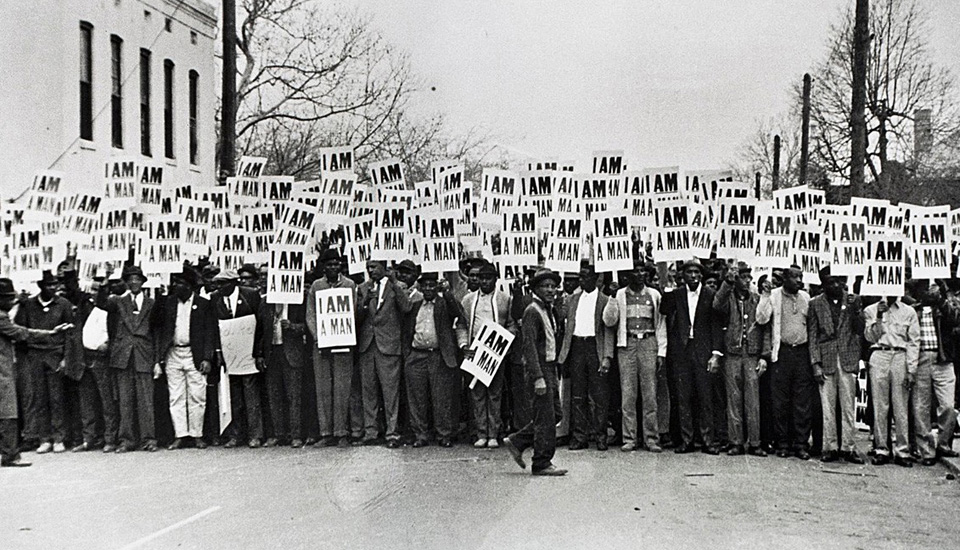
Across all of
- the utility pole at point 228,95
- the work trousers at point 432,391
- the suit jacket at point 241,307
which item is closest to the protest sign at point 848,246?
the work trousers at point 432,391

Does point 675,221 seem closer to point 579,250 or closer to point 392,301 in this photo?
point 579,250

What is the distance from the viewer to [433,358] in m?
14.0

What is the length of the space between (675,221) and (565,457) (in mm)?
3221

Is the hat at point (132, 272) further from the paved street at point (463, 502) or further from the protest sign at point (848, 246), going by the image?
the protest sign at point (848, 246)

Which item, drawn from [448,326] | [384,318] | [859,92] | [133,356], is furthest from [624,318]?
[859,92]

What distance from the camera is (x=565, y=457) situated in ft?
42.2

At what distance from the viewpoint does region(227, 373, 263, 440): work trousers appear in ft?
46.5

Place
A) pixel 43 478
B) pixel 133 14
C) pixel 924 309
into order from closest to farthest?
pixel 43 478
pixel 924 309
pixel 133 14

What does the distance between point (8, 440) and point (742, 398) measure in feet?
27.1

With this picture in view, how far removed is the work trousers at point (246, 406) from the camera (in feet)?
46.5

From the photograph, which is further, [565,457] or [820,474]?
[565,457]

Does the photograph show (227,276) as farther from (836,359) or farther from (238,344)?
(836,359)

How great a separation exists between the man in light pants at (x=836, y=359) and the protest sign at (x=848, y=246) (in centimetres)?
25

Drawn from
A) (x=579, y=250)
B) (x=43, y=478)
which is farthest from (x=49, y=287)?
(x=579, y=250)
